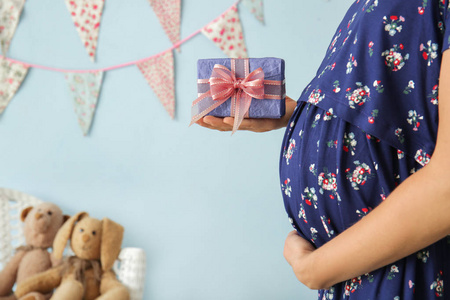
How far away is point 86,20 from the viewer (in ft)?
6.24

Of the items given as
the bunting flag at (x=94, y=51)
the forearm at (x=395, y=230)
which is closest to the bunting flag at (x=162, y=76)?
the bunting flag at (x=94, y=51)

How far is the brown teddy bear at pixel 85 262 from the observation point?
1.62 metres

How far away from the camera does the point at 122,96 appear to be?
1.93 metres

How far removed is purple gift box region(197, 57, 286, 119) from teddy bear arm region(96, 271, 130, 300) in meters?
0.94

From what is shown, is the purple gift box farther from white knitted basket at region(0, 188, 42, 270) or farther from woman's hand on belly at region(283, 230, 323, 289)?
white knitted basket at region(0, 188, 42, 270)

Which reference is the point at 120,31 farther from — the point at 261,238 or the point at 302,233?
the point at 302,233

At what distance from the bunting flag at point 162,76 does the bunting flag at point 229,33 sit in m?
0.20

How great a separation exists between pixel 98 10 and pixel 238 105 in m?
1.26

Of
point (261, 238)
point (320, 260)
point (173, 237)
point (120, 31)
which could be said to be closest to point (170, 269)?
point (173, 237)

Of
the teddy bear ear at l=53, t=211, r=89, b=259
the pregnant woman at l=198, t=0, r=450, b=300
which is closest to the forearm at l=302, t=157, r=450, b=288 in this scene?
the pregnant woman at l=198, t=0, r=450, b=300

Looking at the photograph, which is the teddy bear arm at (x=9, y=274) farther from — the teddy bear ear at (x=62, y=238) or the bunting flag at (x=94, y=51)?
the bunting flag at (x=94, y=51)

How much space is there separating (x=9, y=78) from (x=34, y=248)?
753 mm

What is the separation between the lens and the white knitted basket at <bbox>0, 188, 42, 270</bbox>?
70.5 inches

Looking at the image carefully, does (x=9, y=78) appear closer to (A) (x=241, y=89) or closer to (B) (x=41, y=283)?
(B) (x=41, y=283)
